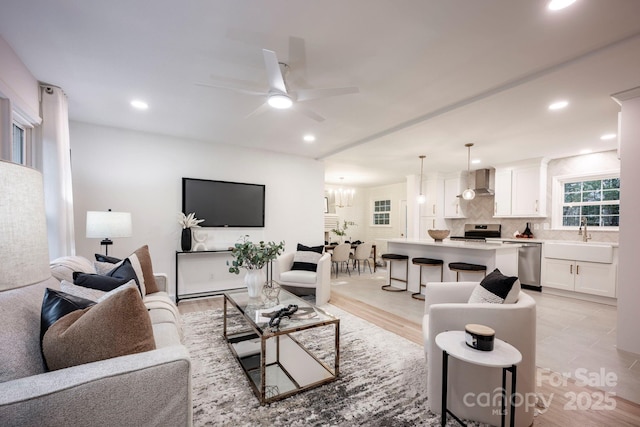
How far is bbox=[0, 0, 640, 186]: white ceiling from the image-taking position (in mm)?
1805

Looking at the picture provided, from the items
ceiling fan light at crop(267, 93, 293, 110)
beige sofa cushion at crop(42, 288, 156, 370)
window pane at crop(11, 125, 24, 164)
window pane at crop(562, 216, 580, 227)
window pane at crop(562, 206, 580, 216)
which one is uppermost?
ceiling fan light at crop(267, 93, 293, 110)

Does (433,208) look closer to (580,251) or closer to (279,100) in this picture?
(580,251)

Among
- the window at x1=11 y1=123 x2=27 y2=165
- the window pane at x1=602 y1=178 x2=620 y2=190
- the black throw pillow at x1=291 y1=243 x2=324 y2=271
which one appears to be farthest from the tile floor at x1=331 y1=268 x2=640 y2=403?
the window at x1=11 y1=123 x2=27 y2=165

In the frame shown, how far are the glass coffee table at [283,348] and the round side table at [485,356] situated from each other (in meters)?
0.83

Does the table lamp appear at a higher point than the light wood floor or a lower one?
higher

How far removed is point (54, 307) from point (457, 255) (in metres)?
4.73

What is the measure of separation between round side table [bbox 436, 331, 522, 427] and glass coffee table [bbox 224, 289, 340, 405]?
2.73 ft

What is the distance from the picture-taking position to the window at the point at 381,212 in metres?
9.32

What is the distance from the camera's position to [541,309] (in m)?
4.14

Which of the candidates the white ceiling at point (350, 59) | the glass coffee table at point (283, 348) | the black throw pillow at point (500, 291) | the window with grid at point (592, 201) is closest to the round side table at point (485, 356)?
the black throw pillow at point (500, 291)

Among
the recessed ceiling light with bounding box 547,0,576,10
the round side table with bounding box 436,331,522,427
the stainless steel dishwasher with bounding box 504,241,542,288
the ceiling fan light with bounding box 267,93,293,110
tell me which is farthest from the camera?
the stainless steel dishwasher with bounding box 504,241,542,288

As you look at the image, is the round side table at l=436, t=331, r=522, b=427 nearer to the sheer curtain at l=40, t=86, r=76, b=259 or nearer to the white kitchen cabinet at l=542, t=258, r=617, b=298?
the sheer curtain at l=40, t=86, r=76, b=259

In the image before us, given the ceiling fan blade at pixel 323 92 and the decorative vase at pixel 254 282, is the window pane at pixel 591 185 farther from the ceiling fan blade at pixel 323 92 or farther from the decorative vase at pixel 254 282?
the decorative vase at pixel 254 282

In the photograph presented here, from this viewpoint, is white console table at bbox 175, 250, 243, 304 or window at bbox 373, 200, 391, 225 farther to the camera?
window at bbox 373, 200, 391, 225
